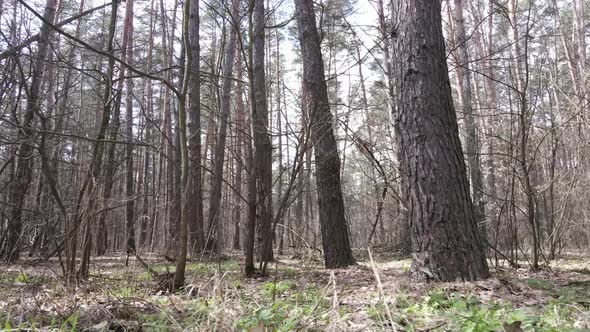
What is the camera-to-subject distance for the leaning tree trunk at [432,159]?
127 inches

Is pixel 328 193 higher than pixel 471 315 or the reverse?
higher

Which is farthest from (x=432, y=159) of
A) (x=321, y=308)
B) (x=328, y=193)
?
(x=328, y=193)

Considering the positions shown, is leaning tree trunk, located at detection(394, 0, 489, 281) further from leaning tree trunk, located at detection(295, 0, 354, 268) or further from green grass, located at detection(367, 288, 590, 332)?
leaning tree trunk, located at detection(295, 0, 354, 268)

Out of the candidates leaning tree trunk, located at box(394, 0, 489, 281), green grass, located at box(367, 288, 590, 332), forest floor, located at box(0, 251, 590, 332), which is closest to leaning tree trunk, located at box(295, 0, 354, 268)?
forest floor, located at box(0, 251, 590, 332)

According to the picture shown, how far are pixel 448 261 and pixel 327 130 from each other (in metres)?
2.27

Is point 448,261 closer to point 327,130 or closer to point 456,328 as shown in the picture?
point 456,328

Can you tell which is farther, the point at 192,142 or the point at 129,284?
the point at 192,142

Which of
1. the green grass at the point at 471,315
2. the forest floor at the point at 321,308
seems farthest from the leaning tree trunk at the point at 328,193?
the green grass at the point at 471,315

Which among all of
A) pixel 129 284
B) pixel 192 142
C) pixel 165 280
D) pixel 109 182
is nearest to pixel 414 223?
pixel 165 280

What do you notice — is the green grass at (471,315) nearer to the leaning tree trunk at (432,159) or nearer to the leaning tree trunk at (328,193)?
the leaning tree trunk at (432,159)

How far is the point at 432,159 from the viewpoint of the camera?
3.38 m

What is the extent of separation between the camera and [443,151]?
3.39m

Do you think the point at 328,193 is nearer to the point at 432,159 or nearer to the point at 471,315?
the point at 432,159

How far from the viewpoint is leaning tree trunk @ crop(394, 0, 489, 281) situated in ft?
10.6
